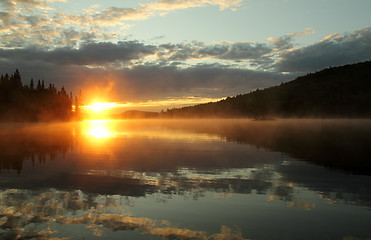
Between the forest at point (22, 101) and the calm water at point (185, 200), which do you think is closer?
the calm water at point (185, 200)

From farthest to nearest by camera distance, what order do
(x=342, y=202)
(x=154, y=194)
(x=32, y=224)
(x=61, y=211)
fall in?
(x=154, y=194)
(x=342, y=202)
(x=61, y=211)
(x=32, y=224)

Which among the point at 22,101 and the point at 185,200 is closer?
the point at 185,200

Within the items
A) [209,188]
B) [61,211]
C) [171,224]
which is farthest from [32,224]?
[209,188]

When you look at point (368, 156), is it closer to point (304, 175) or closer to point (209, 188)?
point (304, 175)

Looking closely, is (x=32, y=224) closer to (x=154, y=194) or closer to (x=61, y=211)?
(x=61, y=211)

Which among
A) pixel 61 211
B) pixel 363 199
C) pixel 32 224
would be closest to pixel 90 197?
pixel 61 211

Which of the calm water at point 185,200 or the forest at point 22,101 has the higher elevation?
the forest at point 22,101

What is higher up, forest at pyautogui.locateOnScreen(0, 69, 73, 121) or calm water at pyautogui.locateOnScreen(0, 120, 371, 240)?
forest at pyautogui.locateOnScreen(0, 69, 73, 121)

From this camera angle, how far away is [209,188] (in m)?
15.5

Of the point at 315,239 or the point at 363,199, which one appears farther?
the point at 363,199

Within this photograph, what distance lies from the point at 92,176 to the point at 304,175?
1350cm

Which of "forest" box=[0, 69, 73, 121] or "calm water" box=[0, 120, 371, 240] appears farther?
"forest" box=[0, 69, 73, 121]

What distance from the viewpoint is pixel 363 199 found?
13.4 metres

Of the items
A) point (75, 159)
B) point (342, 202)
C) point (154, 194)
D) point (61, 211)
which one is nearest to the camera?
point (61, 211)
